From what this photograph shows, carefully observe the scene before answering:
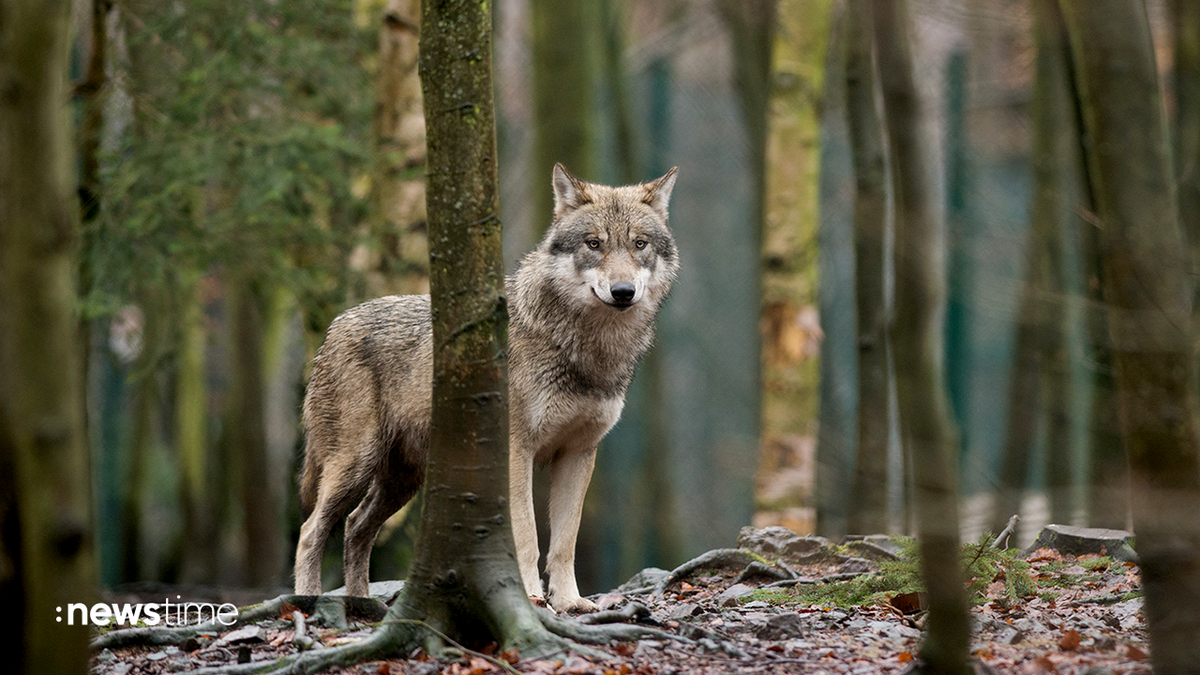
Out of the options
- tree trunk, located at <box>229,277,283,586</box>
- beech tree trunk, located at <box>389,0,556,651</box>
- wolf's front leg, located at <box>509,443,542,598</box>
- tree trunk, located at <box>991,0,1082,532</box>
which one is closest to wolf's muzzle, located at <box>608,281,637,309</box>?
wolf's front leg, located at <box>509,443,542,598</box>

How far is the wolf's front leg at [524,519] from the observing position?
5043mm

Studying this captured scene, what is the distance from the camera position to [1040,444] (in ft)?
40.5

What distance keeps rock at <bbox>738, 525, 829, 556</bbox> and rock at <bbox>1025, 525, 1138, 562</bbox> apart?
1.16 metres

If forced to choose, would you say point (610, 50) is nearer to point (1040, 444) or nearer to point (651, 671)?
point (1040, 444)

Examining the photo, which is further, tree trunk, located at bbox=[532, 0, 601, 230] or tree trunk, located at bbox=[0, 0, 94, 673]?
tree trunk, located at bbox=[532, 0, 601, 230]

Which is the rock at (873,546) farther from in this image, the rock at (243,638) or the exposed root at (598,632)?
the rock at (243,638)

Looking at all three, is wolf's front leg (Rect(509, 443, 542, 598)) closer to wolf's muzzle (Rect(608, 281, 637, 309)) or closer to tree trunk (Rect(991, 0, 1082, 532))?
wolf's muzzle (Rect(608, 281, 637, 309))

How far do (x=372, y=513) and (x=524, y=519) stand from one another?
3.85 feet

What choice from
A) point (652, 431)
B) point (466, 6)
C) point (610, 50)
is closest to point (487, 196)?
point (466, 6)

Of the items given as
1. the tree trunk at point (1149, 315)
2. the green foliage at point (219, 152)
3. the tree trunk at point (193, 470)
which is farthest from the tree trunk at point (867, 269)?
the tree trunk at point (193, 470)

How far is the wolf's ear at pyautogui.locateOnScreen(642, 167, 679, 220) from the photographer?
5.77 m

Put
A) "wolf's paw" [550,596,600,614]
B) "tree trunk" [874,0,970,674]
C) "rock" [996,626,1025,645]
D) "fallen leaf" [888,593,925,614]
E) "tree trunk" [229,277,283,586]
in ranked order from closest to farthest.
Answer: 1. "tree trunk" [874,0,970,674]
2. "rock" [996,626,1025,645]
3. "fallen leaf" [888,593,925,614]
4. "wolf's paw" [550,596,600,614]
5. "tree trunk" [229,277,283,586]

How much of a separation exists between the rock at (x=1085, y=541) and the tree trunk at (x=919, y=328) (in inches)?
118

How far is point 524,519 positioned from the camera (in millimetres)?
5094
